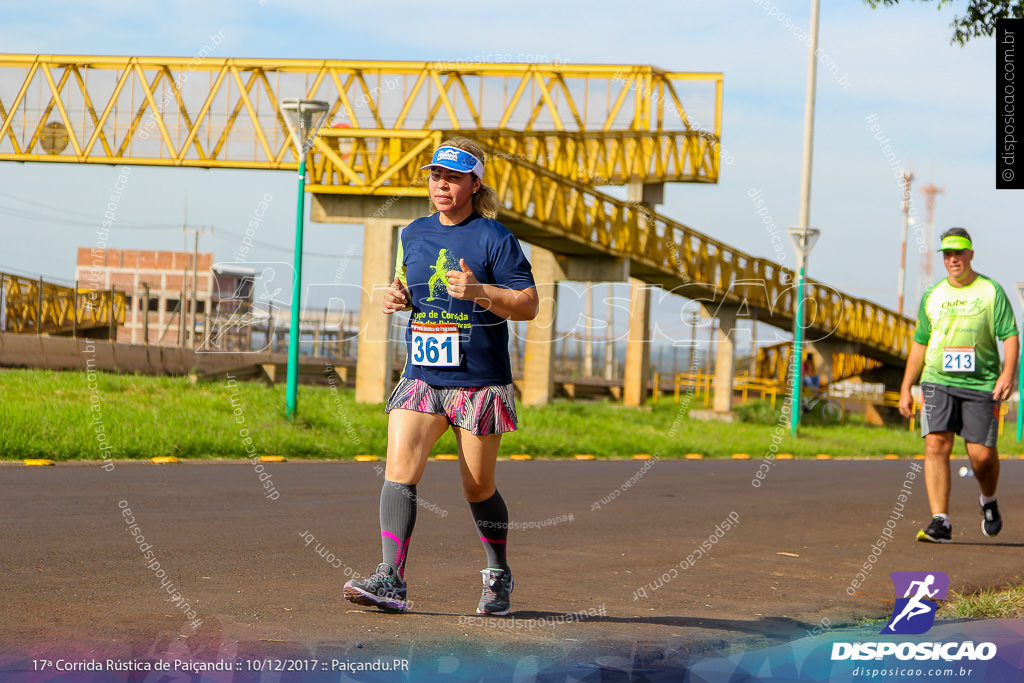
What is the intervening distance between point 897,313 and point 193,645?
40604mm

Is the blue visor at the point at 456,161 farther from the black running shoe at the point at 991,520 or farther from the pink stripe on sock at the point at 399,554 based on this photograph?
the black running shoe at the point at 991,520

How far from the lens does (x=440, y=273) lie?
561cm

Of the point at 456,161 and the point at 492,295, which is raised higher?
the point at 456,161

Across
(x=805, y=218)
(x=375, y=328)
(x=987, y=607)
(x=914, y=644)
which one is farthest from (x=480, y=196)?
(x=805, y=218)

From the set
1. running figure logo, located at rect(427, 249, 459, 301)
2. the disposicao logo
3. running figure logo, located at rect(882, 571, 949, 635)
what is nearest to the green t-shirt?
running figure logo, located at rect(882, 571, 949, 635)

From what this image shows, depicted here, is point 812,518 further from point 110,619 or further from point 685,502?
point 110,619

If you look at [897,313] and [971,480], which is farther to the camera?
[897,313]

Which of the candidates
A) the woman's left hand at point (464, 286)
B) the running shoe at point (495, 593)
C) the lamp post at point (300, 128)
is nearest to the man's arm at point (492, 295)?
the woman's left hand at point (464, 286)

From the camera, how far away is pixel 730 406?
34812 mm

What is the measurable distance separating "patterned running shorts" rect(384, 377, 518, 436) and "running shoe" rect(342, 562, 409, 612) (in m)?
0.70

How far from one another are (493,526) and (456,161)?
1.63 meters

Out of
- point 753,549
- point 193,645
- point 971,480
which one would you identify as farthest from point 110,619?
point 971,480

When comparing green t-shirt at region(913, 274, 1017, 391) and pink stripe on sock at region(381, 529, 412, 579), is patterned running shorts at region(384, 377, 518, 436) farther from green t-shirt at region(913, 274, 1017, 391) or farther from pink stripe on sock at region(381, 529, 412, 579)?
green t-shirt at region(913, 274, 1017, 391)

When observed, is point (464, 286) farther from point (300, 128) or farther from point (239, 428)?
point (300, 128)
